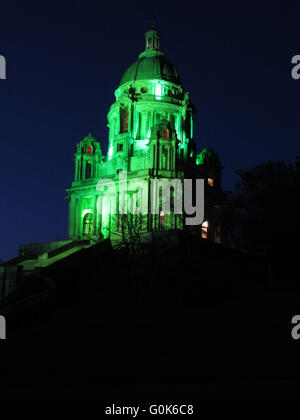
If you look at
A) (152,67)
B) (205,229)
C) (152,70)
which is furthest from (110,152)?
(205,229)

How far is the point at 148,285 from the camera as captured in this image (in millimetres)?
35250

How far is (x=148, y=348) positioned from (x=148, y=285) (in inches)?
541

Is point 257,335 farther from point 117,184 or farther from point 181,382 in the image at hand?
point 117,184

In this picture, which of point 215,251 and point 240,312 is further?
point 215,251

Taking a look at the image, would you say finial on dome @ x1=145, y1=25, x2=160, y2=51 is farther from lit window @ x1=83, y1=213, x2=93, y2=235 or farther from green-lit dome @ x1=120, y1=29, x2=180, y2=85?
lit window @ x1=83, y1=213, x2=93, y2=235

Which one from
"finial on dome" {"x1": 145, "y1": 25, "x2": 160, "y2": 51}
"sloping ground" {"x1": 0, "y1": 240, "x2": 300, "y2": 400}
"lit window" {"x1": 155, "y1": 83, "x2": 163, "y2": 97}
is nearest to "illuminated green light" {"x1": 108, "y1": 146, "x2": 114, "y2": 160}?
"lit window" {"x1": 155, "y1": 83, "x2": 163, "y2": 97}

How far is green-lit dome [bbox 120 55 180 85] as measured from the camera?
71250 mm

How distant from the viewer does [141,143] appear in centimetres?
6744

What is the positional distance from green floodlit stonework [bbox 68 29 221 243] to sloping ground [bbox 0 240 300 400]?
23.7m

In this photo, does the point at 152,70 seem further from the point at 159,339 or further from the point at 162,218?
the point at 159,339

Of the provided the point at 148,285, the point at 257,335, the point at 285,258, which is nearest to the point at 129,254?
the point at 148,285

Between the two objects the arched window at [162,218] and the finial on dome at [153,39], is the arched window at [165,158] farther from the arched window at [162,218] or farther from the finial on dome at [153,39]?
the finial on dome at [153,39]

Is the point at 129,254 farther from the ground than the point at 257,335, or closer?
farther from the ground

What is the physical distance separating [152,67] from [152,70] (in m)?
0.58
